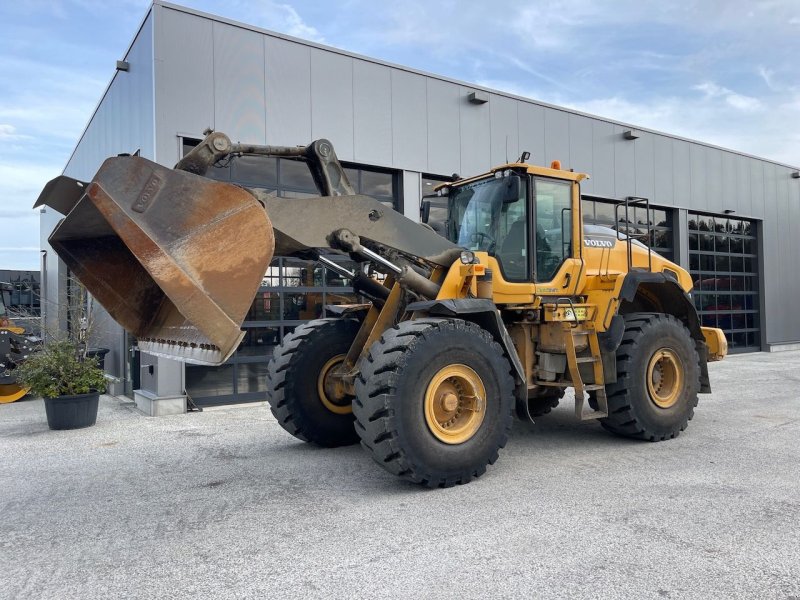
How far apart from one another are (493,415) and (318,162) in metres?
2.55

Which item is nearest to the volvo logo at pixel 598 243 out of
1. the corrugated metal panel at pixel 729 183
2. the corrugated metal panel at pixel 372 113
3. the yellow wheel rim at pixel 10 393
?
the corrugated metal panel at pixel 372 113

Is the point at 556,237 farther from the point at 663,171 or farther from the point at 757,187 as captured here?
the point at 757,187

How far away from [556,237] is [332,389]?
109 inches

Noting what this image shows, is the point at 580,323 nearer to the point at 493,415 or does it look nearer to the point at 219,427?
the point at 493,415

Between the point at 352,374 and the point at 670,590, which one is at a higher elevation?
the point at 352,374

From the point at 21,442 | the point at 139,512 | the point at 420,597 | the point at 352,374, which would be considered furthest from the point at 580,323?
the point at 21,442

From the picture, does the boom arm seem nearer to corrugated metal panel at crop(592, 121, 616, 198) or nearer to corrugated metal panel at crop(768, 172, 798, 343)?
corrugated metal panel at crop(592, 121, 616, 198)

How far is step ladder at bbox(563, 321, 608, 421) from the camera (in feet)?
20.3

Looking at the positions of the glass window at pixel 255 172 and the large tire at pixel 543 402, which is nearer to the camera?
the large tire at pixel 543 402

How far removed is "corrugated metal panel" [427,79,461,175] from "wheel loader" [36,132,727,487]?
4.78 metres

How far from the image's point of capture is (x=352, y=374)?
5.98m

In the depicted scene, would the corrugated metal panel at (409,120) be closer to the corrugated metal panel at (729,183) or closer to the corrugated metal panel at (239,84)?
the corrugated metal panel at (239,84)

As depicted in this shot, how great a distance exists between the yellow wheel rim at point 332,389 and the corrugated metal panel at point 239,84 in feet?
15.9

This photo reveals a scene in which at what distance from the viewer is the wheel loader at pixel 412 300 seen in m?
3.97
